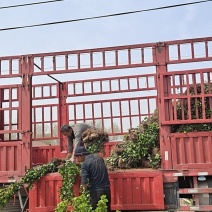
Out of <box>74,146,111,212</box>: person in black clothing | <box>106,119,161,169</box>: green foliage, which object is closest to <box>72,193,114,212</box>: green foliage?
<box>74,146,111,212</box>: person in black clothing

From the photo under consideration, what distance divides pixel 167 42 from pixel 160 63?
45cm

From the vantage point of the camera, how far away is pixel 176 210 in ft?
21.5

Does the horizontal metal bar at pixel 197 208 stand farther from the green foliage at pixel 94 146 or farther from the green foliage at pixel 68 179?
the green foliage at pixel 68 179

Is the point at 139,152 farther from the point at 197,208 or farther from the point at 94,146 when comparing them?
the point at 197,208

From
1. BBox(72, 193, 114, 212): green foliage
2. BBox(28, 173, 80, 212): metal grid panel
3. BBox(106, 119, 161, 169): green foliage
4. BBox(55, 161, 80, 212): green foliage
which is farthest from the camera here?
BBox(106, 119, 161, 169): green foliage

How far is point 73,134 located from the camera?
25.1ft

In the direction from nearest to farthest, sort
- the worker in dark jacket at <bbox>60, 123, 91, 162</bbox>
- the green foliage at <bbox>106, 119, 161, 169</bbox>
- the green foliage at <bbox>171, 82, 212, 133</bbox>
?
the green foliage at <bbox>171, 82, 212, 133</bbox>, the green foliage at <bbox>106, 119, 161, 169</bbox>, the worker in dark jacket at <bbox>60, 123, 91, 162</bbox>

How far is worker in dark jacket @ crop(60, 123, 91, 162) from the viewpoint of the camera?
24.4ft

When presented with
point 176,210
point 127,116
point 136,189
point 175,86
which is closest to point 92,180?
point 136,189

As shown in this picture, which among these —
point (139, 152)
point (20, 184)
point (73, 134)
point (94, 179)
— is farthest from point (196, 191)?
point (20, 184)

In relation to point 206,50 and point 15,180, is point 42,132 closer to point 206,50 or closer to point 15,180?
point 15,180

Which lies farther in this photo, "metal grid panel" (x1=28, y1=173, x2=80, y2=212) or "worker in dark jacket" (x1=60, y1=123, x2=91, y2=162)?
"worker in dark jacket" (x1=60, y1=123, x2=91, y2=162)

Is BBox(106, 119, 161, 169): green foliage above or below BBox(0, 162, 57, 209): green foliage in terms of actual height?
above

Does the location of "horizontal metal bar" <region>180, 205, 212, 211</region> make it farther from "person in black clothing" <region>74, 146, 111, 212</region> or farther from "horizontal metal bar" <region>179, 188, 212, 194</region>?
"person in black clothing" <region>74, 146, 111, 212</region>
